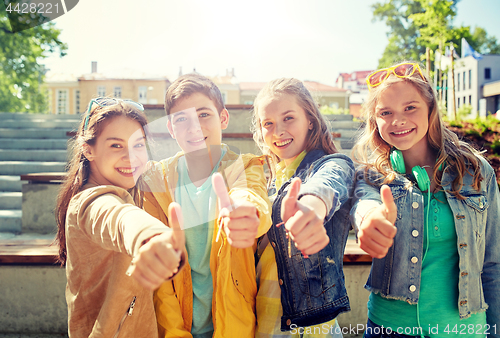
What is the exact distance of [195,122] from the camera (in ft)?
4.81

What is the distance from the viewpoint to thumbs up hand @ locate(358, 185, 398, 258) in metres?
0.90

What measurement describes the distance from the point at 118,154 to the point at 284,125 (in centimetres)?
71

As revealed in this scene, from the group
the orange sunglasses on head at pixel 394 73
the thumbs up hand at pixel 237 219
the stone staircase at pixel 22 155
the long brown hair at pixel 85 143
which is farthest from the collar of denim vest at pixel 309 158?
the stone staircase at pixel 22 155

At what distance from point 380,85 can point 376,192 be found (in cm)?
52

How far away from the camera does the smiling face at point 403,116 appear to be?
1437 mm

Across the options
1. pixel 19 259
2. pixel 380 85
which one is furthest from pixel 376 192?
pixel 19 259

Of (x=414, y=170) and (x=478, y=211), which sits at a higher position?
(x=414, y=170)

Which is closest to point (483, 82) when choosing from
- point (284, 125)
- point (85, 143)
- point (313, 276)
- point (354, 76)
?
point (354, 76)

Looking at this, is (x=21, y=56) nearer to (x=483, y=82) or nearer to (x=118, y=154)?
(x=118, y=154)

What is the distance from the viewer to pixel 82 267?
1.24 meters

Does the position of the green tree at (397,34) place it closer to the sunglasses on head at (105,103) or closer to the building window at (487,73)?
the building window at (487,73)

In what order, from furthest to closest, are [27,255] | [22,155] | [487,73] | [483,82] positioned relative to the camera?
[483,82]
[487,73]
[22,155]
[27,255]

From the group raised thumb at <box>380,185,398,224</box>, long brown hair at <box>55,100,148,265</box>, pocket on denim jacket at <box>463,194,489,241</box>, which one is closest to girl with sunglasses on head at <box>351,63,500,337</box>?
pocket on denim jacket at <box>463,194,489,241</box>

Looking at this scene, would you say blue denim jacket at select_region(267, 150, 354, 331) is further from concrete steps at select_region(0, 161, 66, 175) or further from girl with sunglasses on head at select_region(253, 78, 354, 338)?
concrete steps at select_region(0, 161, 66, 175)
